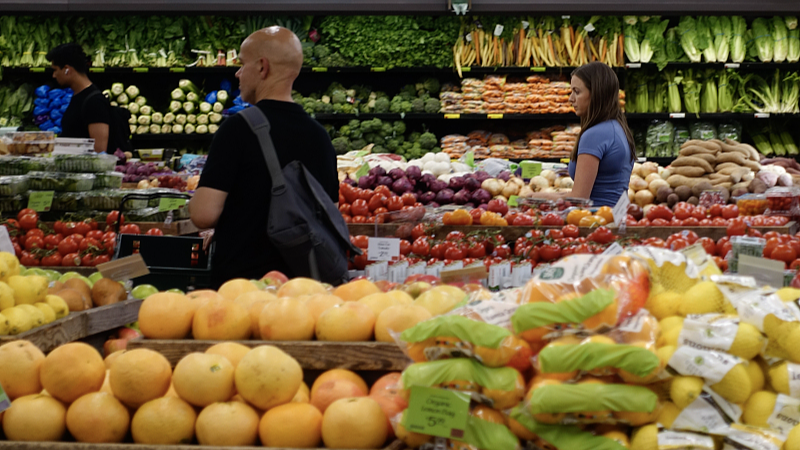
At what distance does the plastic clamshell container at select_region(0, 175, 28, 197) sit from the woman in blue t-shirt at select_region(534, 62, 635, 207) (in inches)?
130

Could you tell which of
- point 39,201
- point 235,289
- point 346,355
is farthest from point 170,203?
point 346,355

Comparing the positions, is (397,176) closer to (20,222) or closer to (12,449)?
(20,222)

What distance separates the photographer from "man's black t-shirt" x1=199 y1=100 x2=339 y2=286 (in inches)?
107

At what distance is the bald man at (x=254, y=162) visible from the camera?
8.92ft

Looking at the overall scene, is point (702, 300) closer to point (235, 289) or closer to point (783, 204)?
point (235, 289)

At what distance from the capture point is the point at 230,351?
1.49 metres

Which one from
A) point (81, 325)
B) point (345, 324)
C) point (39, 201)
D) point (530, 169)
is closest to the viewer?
point (345, 324)

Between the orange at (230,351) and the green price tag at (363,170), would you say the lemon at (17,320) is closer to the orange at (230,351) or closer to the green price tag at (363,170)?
the orange at (230,351)

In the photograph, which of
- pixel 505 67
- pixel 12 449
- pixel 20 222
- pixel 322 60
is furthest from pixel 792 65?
pixel 12 449

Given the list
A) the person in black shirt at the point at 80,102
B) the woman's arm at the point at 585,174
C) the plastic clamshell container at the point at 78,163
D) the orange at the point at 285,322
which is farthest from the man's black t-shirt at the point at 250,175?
the person in black shirt at the point at 80,102

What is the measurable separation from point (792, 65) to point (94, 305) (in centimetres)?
766

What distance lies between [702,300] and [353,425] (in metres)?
0.70

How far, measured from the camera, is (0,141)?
520cm

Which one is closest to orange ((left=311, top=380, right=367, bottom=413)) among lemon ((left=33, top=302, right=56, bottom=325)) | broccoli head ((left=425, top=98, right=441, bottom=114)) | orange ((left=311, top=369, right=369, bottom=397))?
orange ((left=311, top=369, right=369, bottom=397))
